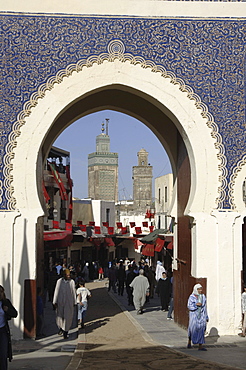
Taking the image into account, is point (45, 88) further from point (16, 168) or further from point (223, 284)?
point (223, 284)

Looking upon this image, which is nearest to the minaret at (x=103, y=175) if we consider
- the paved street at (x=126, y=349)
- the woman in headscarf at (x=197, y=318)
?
the paved street at (x=126, y=349)

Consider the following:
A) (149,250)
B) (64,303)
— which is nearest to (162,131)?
(64,303)

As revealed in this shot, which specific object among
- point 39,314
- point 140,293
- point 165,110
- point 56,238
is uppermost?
point 165,110

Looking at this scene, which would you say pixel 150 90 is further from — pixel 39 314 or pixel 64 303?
pixel 39 314

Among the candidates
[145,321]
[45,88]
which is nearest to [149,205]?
[145,321]

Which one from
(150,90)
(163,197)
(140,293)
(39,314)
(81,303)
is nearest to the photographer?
(150,90)

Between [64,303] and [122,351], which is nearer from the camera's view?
[122,351]

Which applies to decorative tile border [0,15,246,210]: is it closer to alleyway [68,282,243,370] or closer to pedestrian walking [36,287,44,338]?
alleyway [68,282,243,370]

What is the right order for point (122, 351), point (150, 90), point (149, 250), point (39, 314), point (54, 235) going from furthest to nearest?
point (149, 250), point (54, 235), point (39, 314), point (150, 90), point (122, 351)

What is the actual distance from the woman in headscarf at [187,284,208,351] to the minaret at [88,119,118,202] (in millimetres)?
36187

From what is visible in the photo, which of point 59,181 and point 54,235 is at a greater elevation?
point 59,181

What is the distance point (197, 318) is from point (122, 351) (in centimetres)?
104

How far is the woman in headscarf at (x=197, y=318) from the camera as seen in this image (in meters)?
7.36

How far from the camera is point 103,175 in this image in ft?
149
